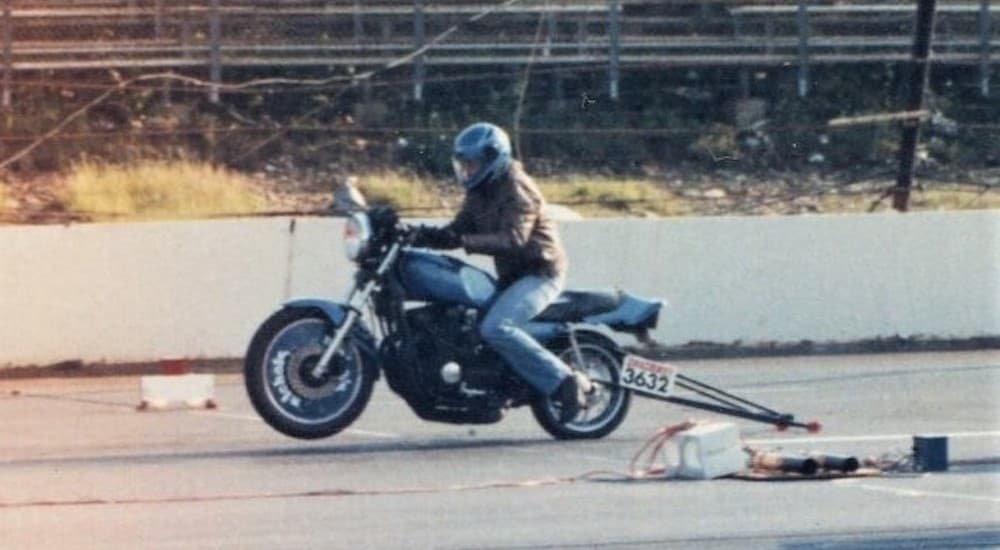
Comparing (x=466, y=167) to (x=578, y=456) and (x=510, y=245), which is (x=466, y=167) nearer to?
(x=510, y=245)

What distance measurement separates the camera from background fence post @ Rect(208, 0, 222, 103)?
29.7 metres

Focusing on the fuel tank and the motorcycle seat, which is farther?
the motorcycle seat

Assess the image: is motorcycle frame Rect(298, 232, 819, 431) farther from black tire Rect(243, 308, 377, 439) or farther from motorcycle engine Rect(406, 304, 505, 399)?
motorcycle engine Rect(406, 304, 505, 399)

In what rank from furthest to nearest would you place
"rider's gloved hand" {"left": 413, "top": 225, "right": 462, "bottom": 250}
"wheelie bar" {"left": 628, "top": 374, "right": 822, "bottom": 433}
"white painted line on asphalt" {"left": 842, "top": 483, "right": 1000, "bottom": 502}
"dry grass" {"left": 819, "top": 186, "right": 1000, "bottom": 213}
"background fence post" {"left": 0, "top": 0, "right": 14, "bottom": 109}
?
"background fence post" {"left": 0, "top": 0, "right": 14, "bottom": 109} < "dry grass" {"left": 819, "top": 186, "right": 1000, "bottom": 213} < "wheelie bar" {"left": 628, "top": 374, "right": 822, "bottom": 433} < "rider's gloved hand" {"left": 413, "top": 225, "right": 462, "bottom": 250} < "white painted line on asphalt" {"left": 842, "top": 483, "right": 1000, "bottom": 502}

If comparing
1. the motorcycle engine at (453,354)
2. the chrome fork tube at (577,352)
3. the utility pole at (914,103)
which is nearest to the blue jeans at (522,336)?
the motorcycle engine at (453,354)

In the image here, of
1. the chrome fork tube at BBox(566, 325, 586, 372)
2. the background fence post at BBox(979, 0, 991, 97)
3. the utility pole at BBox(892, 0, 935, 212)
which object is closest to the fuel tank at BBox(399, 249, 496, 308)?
the chrome fork tube at BBox(566, 325, 586, 372)

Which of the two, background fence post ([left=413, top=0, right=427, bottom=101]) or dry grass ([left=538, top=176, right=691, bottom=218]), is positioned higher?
background fence post ([left=413, top=0, right=427, bottom=101])

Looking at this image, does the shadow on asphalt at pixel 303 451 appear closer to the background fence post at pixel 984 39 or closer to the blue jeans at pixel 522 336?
the blue jeans at pixel 522 336

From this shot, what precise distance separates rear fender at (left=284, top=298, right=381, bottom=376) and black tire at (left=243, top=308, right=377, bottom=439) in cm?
2

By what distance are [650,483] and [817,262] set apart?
30.6 feet

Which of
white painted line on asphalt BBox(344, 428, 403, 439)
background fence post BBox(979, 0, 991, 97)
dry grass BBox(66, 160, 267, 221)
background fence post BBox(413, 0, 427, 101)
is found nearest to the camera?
white painted line on asphalt BBox(344, 428, 403, 439)

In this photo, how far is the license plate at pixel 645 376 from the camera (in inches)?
506

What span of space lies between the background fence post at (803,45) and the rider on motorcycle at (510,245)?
18983 millimetres

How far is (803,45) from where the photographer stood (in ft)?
103
